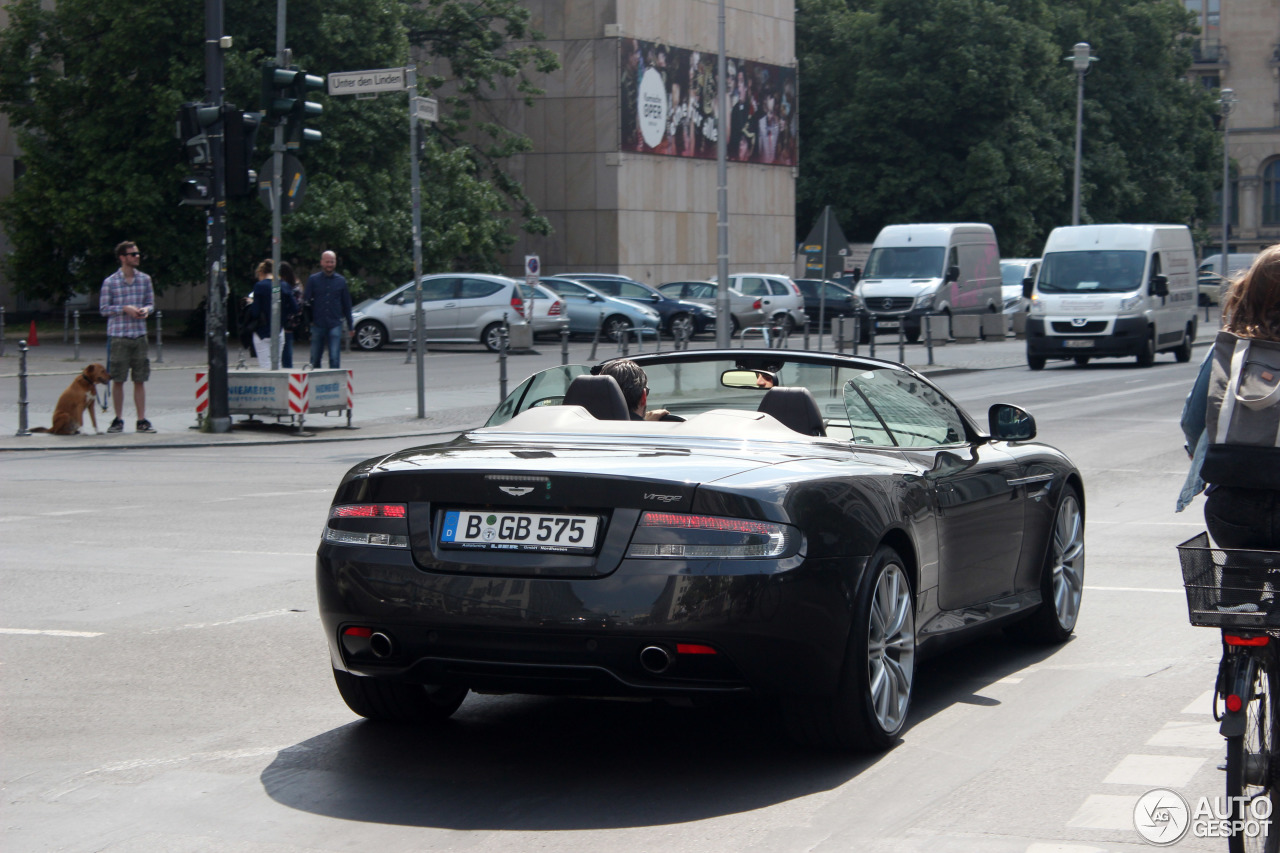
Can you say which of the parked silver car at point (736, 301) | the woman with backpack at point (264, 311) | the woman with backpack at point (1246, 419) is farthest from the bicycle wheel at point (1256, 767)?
the parked silver car at point (736, 301)

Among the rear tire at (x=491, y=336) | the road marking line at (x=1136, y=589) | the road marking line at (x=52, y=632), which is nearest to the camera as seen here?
the road marking line at (x=52, y=632)

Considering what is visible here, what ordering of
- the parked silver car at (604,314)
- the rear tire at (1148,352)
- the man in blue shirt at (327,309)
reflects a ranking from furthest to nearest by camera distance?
the parked silver car at (604,314)
the rear tire at (1148,352)
the man in blue shirt at (327,309)

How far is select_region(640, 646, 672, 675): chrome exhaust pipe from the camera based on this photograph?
190 inches

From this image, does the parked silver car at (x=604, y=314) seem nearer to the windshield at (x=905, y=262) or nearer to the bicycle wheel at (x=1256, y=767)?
the windshield at (x=905, y=262)

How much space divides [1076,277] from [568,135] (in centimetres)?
2451

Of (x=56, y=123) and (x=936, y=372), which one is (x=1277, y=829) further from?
(x=56, y=123)

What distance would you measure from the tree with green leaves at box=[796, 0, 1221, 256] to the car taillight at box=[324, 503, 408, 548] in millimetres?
55742

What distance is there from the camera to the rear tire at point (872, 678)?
514cm

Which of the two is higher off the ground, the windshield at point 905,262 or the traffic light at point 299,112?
the traffic light at point 299,112

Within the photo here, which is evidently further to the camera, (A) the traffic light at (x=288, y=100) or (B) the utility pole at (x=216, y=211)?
(A) the traffic light at (x=288, y=100)

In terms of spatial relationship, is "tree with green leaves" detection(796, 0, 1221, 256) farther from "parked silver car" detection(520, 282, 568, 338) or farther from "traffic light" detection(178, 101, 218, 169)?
"traffic light" detection(178, 101, 218, 169)

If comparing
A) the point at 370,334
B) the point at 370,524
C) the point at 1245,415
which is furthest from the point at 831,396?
the point at 370,334

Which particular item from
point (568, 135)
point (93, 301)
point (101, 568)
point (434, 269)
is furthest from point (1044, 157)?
point (101, 568)

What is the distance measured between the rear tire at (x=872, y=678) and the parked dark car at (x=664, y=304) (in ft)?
111
